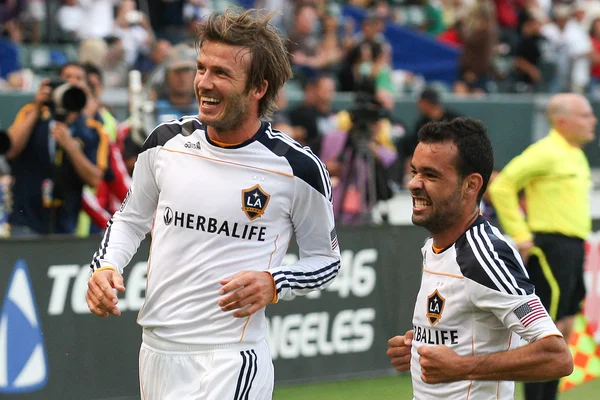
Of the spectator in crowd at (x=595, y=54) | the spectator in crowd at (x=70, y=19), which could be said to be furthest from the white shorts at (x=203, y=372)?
the spectator in crowd at (x=595, y=54)

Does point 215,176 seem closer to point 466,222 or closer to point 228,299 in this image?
point 228,299

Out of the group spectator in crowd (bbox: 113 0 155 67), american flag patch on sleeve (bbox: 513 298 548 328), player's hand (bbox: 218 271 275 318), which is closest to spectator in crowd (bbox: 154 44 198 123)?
spectator in crowd (bbox: 113 0 155 67)

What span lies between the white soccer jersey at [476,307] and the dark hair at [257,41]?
984mm

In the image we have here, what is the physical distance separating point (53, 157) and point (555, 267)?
12.6 feet

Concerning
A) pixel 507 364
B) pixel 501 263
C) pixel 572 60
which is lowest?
pixel 507 364

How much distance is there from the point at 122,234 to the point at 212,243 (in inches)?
18.5

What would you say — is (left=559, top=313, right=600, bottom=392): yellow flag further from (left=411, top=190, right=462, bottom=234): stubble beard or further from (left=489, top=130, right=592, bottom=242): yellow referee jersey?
(left=411, top=190, right=462, bottom=234): stubble beard

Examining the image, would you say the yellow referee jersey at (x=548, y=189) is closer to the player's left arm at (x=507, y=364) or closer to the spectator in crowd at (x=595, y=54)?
the player's left arm at (x=507, y=364)

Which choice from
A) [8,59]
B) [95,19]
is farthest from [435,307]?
[95,19]

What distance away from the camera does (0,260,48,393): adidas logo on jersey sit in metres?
7.12

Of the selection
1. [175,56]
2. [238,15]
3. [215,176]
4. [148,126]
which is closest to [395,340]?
[215,176]

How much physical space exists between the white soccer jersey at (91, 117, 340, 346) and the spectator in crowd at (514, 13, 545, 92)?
14.1 meters

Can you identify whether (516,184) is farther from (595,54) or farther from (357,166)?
(595,54)

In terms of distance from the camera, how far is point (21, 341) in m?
7.21
